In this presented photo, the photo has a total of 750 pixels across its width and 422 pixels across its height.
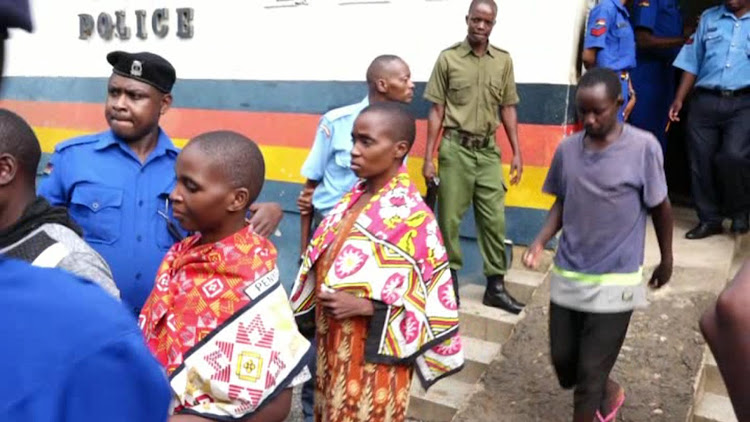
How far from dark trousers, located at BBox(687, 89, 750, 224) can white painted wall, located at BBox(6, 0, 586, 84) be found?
918 mm

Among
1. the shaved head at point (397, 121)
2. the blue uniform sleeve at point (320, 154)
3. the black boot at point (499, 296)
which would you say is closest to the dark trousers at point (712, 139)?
the black boot at point (499, 296)

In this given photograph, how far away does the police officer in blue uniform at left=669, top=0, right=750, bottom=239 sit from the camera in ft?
14.8

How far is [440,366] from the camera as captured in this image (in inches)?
100

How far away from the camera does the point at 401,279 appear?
7.87 ft

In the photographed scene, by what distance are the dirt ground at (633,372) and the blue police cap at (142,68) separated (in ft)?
7.16

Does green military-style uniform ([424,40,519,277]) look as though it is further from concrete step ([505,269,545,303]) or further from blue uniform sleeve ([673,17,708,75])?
blue uniform sleeve ([673,17,708,75])

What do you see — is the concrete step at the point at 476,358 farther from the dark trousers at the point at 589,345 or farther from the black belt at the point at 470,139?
the black belt at the point at 470,139

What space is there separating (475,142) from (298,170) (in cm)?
178

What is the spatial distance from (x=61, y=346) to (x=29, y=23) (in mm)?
355

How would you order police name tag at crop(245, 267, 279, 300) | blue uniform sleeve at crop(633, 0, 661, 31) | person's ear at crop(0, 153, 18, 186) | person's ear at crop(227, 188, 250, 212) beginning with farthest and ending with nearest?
blue uniform sleeve at crop(633, 0, 661, 31)
person's ear at crop(227, 188, 250, 212)
police name tag at crop(245, 267, 279, 300)
person's ear at crop(0, 153, 18, 186)

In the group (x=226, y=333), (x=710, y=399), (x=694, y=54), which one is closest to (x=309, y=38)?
(x=694, y=54)

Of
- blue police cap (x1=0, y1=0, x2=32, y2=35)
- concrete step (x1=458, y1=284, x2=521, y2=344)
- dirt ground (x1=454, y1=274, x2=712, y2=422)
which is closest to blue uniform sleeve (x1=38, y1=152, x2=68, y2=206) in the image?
blue police cap (x1=0, y1=0, x2=32, y2=35)

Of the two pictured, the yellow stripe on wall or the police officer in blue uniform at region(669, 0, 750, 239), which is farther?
the yellow stripe on wall

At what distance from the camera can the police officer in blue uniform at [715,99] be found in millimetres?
4512
